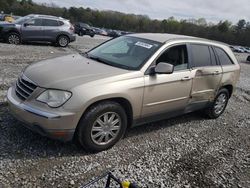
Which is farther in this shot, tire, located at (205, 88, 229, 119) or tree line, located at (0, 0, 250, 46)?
tree line, located at (0, 0, 250, 46)

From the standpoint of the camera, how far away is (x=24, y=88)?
382 centimetres

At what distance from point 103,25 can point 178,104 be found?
85284 millimetres

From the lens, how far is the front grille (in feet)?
12.1

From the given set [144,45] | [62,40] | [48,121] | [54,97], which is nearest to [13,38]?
[62,40]

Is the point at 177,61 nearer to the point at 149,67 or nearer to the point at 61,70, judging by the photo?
the point at 149,67

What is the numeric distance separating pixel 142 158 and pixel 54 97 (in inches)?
59.8

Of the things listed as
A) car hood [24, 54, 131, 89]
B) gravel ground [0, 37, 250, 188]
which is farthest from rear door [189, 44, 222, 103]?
car hood [24, 54, 131, 89]

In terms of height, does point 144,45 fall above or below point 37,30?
above

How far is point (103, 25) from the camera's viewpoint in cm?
8706

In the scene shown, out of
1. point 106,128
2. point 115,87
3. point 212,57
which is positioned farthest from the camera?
point 212,57

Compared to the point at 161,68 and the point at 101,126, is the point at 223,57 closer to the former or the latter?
the point at 161,68

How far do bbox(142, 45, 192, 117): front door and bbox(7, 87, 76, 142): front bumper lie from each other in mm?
1252

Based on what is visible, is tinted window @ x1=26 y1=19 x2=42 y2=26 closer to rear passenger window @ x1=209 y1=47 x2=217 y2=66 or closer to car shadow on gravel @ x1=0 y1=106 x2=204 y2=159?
car shadow on gravel @ x1=0 y1=106 x2=204 y2=159

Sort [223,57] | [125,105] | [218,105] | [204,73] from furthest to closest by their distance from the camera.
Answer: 1. [218,105]
2. [223,57]
3. [204,73]
4. [125,105]
